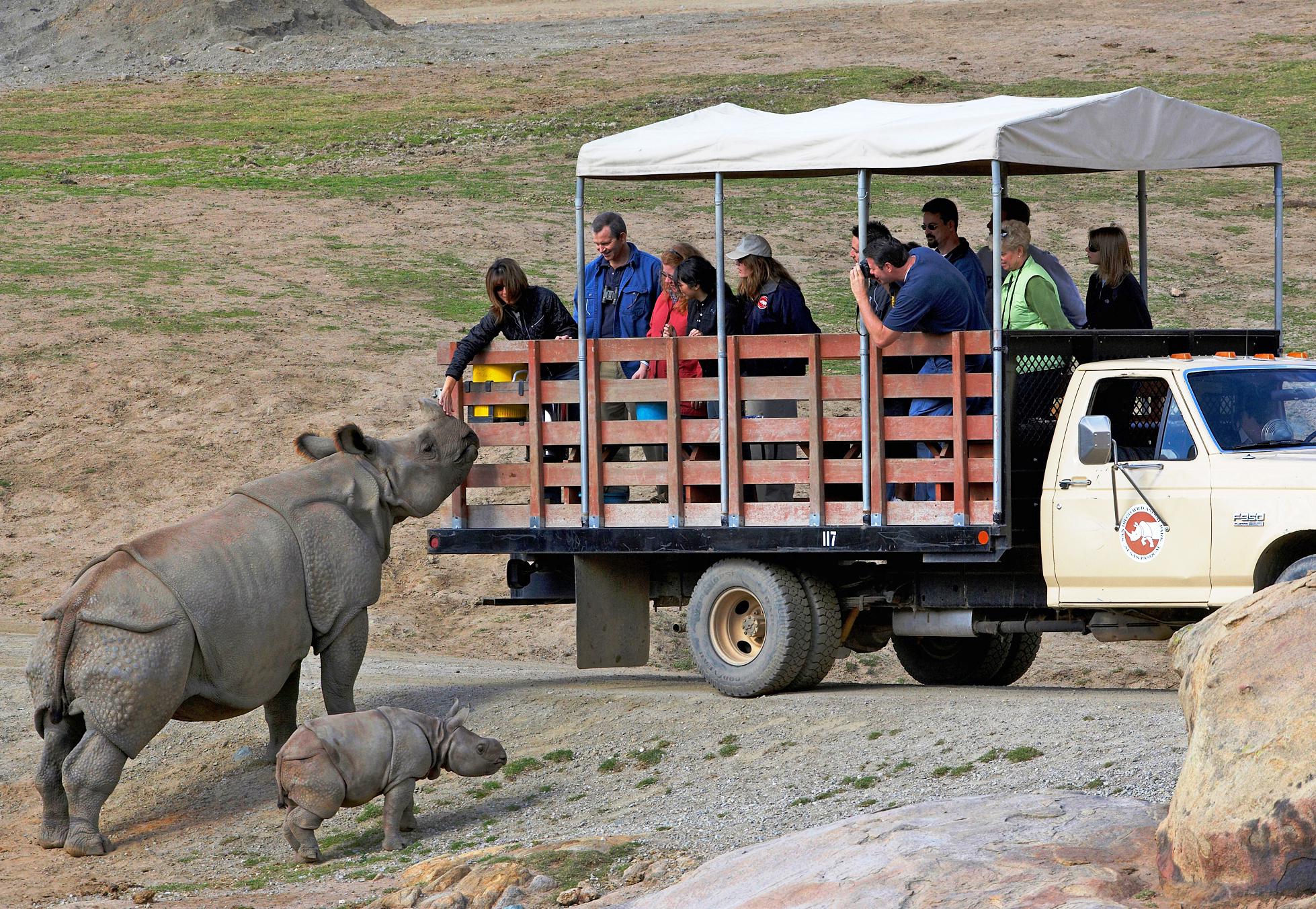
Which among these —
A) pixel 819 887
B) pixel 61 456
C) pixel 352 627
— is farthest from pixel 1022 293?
pixel 61 456

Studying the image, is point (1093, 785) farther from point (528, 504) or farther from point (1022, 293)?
point (528, 504)

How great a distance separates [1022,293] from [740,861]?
445 cm

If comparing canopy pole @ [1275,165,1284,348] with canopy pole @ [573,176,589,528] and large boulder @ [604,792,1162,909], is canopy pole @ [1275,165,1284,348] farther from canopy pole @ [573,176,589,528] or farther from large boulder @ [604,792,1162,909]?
large boulder @ [604,792,1162,909]

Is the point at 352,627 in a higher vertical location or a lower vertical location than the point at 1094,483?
lower

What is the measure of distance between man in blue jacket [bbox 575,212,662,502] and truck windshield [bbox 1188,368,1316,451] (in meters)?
3.44

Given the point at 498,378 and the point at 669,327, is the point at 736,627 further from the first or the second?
the point at 498,378

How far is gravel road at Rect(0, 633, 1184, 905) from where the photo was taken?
321 inches

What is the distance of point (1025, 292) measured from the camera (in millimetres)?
10094

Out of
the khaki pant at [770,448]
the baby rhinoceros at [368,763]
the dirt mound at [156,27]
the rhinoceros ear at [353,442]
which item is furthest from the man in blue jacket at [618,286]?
the dirt mound at [156,27]

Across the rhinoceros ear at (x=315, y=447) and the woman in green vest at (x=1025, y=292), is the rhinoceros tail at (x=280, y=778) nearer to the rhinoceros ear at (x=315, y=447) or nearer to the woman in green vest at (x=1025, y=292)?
the rhinoceros ear at (x=315, y=447)

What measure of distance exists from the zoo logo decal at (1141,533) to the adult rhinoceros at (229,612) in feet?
12.4

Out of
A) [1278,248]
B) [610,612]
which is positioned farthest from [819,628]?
[1278,248]

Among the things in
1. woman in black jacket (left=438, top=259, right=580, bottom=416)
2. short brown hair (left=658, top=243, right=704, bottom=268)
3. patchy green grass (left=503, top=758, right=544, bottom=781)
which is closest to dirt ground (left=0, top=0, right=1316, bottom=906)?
patchy green grass (left=503, top=758, right=544, bottom=781)

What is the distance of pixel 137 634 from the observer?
9.16m
